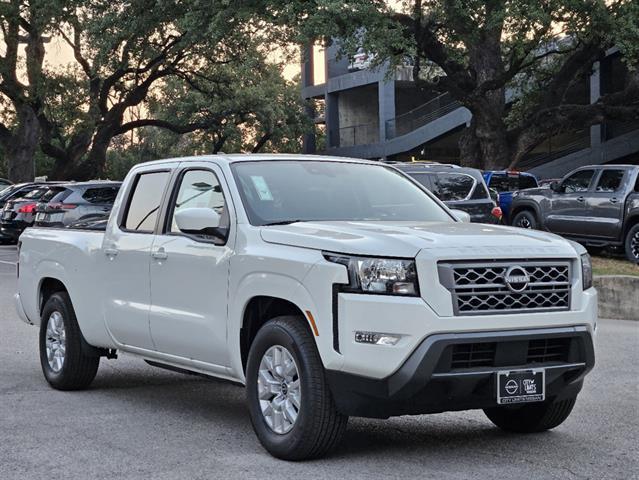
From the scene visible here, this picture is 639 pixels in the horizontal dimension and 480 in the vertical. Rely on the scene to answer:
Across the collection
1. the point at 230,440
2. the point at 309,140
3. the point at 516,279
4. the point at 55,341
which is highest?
the point at 309,140

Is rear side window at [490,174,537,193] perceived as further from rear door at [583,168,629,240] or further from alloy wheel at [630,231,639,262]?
alloy wheel at [630,231,639,262]

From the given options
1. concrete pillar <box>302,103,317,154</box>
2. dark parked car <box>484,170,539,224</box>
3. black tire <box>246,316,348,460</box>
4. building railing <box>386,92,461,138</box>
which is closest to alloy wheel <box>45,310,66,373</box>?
black tire <box>246,316,348,460</box>

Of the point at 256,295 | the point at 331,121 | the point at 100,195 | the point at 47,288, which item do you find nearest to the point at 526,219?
the point at 100,195

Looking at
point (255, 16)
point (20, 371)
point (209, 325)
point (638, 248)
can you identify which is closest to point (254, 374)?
point (209, 325)

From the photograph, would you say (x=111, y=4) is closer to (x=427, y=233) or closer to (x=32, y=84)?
(x=32, y=84)

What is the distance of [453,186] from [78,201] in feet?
29.8

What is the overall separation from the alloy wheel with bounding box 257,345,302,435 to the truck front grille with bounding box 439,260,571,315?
3.36 feet

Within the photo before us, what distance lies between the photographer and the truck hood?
5906 mm

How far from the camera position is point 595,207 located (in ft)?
69.1

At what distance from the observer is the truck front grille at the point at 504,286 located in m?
5.86

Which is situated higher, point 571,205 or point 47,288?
point 47,288

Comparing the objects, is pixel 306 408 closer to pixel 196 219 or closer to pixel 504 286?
pixel 504 286

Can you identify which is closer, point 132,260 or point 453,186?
point 132,260

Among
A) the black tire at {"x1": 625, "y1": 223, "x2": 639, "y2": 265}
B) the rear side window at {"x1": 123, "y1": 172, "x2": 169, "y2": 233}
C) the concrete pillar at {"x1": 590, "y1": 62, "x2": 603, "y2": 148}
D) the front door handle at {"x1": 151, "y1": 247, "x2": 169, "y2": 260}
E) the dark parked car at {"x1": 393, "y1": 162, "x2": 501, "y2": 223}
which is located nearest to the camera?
the front door handle at {"x1": 151, "y1": 247, "x2": 169, "y2": 260}
